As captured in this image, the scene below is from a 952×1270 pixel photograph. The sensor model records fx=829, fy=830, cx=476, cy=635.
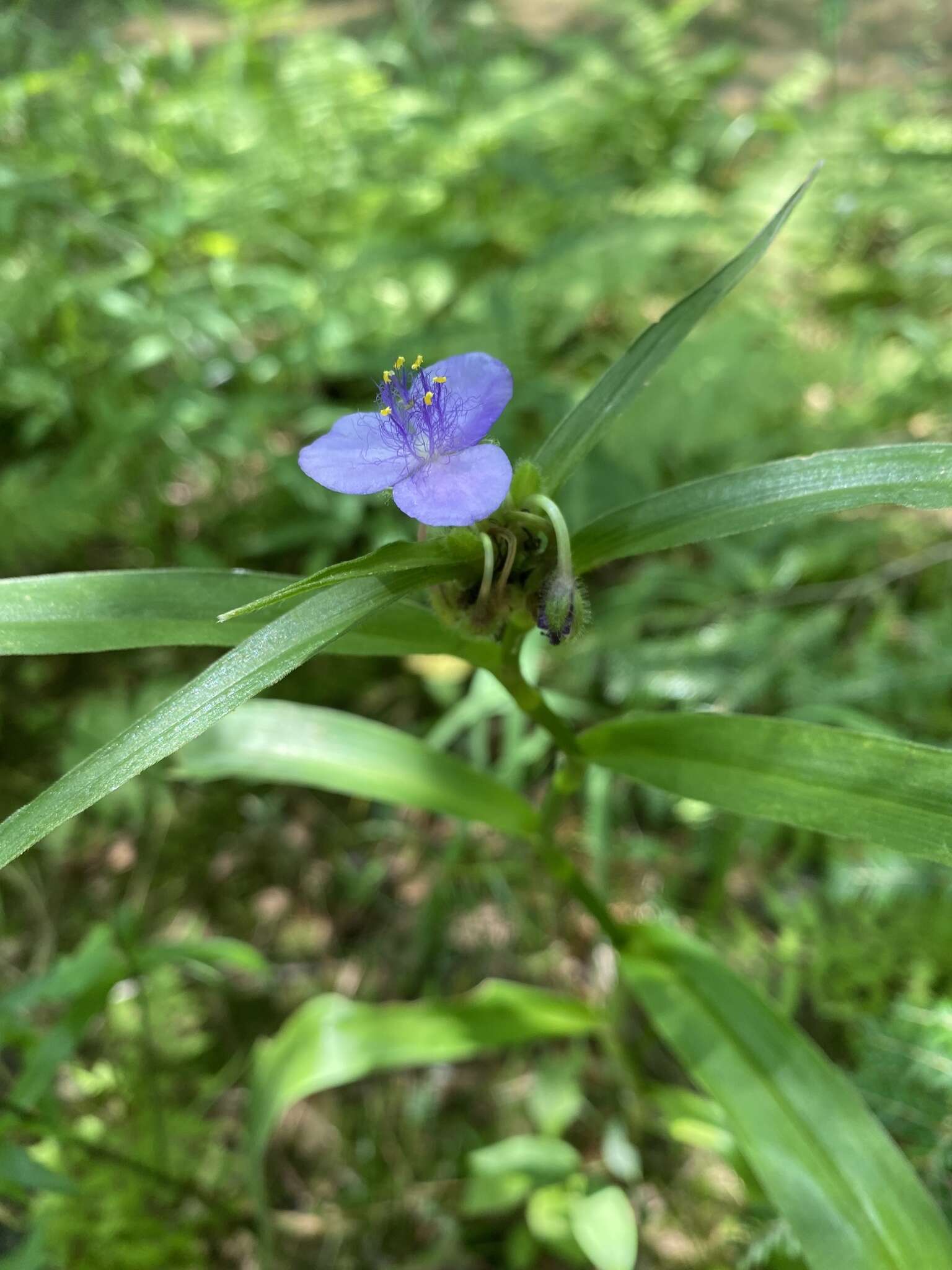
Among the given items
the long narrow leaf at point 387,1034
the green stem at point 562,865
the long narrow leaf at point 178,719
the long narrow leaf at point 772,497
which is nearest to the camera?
the long narrow leaf at point 178,719

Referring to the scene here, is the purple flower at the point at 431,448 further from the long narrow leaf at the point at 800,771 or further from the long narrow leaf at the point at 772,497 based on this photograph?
the long narrow leaf at the point at 800,771

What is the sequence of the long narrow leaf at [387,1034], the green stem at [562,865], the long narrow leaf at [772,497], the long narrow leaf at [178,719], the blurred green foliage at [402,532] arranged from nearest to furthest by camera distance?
the long narrow leaf at [178,719]
the long narrow leaf at [772,497]
the green stem at [562,865]
the long narrow leaf at [387,1034]
the blurred green foliage at [402,532]

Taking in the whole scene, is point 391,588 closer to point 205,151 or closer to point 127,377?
point 127,377

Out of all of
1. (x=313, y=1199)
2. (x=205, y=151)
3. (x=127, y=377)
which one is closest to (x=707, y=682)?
(x=313, y=1199)

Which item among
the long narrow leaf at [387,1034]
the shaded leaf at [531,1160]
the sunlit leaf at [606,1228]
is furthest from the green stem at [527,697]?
the shaded leaf at [531,1160]

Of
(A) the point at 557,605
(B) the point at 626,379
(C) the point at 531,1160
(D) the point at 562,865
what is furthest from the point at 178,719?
(C) the point at 531,1160
